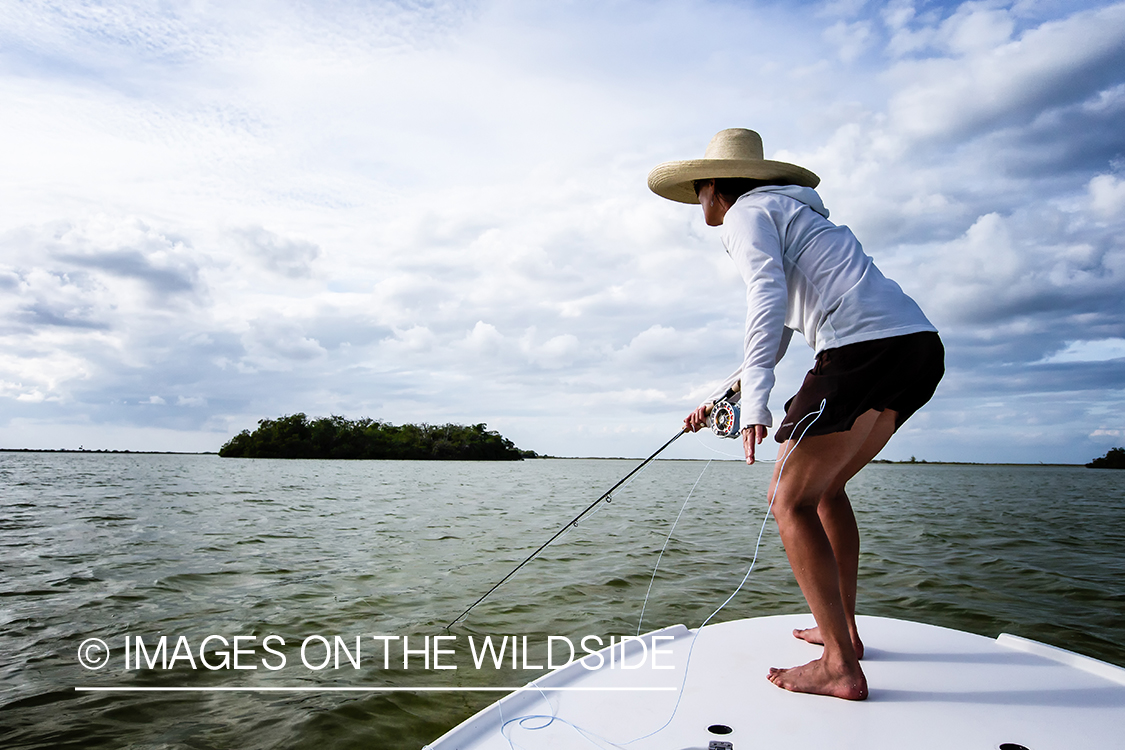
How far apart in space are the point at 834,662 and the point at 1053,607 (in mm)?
4103

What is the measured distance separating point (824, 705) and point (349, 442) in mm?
79046

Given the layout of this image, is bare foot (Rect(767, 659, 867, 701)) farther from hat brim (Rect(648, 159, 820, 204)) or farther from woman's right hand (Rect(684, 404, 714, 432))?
hat brim (Rect(648, 159, 820, 204))

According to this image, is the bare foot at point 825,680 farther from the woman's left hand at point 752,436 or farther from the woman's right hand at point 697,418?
the woman's right hand at point 697,418

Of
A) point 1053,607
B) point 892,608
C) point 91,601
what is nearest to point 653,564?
point 892,608

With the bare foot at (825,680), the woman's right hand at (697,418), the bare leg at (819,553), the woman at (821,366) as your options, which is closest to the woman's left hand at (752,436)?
the woman at (821,366)

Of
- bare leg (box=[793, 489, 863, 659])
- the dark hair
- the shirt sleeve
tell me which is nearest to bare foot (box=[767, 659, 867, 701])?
bare leg (box=[793, 489, 863, 659])

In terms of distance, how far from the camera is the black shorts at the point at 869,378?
2.22 m

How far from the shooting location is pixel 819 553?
228 cm

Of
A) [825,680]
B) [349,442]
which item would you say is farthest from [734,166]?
[349,442]

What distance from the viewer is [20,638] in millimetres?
3986

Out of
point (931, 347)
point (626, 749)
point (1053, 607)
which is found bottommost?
point (1053, 607)

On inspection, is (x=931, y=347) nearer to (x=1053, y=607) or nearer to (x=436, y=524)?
(x=1053, y=607)

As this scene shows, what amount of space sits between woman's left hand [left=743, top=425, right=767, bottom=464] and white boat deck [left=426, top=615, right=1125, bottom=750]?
0.83 metres

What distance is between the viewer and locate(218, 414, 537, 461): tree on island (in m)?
76.5
